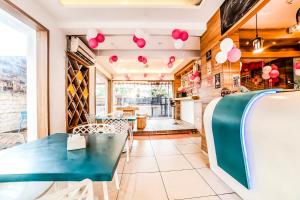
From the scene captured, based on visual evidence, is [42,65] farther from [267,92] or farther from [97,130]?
[267,92]

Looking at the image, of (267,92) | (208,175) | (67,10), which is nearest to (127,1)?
(67,10)

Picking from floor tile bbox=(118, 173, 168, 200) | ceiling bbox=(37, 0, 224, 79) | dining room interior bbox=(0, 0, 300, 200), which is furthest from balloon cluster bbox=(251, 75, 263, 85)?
floor tile bbox=(118, 173, 168, 200)

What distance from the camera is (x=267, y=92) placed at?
1.29m

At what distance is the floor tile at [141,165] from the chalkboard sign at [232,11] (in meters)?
2.57

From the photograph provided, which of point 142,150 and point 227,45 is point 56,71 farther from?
point 227,45

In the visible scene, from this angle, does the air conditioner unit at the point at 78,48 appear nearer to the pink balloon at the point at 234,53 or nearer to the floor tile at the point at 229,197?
the pink balloon at the point at 234,53

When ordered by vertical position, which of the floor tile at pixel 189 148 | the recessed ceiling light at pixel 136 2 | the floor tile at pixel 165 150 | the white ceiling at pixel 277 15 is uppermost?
the recessed ceiling light at pixel 136 2

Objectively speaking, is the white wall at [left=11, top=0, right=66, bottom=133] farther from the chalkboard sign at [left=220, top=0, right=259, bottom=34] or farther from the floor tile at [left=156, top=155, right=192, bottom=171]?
the chalkboard sign at [left=220, top=0, right=259, bottom=34]

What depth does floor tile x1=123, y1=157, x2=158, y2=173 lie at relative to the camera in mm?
2498

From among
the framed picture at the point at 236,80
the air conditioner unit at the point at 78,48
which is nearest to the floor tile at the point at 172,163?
the framed picture at the point at 236,80

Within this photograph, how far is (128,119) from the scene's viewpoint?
3369mm

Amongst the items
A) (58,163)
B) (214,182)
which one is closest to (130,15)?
(58,163)

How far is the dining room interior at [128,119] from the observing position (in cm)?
102

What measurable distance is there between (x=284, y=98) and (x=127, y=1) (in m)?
2.48
